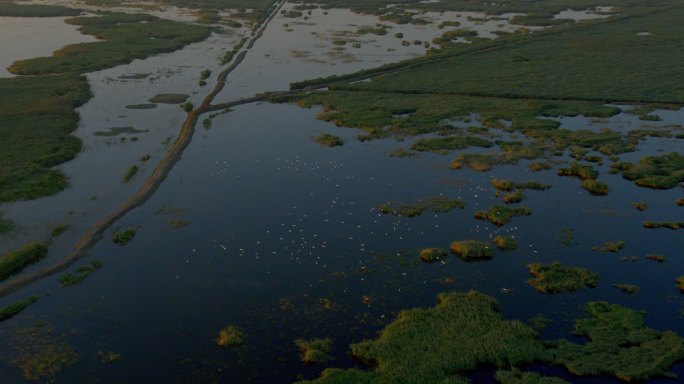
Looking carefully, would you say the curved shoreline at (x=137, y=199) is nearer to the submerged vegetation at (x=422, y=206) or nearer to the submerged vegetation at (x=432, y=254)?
the submerged vegetation at (x=422, y=206)

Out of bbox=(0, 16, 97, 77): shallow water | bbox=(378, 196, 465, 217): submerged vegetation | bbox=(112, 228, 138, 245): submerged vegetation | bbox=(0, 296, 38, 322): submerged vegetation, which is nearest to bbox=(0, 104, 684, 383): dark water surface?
bbox=(0, 296, 38, 322): submerged vegetation

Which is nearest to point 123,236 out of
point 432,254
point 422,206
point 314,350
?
point 314,350

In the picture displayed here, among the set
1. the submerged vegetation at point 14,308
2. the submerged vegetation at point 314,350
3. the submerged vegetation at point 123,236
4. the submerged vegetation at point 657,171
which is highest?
the submerged vegetation at point 657,171

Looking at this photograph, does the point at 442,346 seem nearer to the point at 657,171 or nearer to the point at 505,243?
the point at 505,243

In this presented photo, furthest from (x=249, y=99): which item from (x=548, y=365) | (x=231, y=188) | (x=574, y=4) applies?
(x=574, y=4)

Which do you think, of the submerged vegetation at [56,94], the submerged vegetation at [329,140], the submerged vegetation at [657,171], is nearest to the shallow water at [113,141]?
the submerged vegetation at [56,94]

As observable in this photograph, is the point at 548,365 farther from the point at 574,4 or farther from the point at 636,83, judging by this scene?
the point at 574,4
